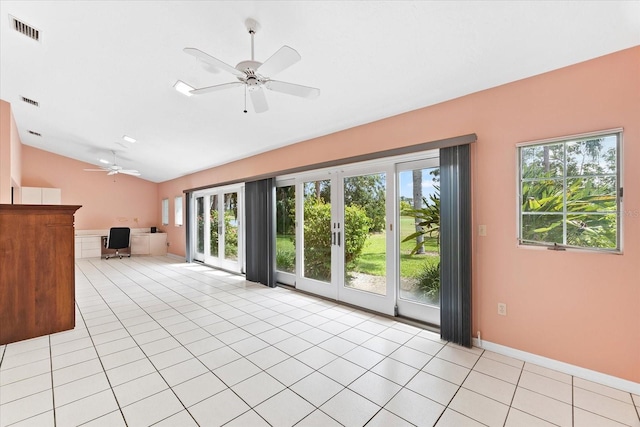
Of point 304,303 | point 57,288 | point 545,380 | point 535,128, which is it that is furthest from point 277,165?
point 545,380

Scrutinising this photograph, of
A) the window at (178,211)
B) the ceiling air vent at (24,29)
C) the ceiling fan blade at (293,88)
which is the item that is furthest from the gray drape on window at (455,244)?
the window at (178,211)

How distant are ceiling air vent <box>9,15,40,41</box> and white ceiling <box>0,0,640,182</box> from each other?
0.23ft

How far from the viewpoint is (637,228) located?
6.91 feet

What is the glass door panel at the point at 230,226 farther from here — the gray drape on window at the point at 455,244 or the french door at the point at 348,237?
the gray drape on window at the point at 455,244

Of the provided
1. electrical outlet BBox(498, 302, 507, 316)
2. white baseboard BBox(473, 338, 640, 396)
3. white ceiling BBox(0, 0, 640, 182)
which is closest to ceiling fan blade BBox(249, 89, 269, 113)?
white ceiling BBox(0, 0, 640, 182)

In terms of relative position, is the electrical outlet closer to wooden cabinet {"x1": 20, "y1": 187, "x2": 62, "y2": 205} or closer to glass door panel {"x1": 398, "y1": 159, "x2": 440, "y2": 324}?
glass door panel {"x1": 398, "y1": 159, "x2": 440, "y2": 324}

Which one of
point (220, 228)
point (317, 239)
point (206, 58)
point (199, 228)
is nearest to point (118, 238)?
point (199, 228)

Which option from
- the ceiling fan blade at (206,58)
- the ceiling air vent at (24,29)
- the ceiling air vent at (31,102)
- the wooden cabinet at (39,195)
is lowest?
the wooden cabinet at (39,195)

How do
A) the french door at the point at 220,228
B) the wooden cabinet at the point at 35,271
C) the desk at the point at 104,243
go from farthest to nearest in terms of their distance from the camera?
the desk at the point at 104,243, the french door at the point at 220,228, the wooden cabinet at the point at 35,271

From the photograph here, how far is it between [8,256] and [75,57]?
240cm

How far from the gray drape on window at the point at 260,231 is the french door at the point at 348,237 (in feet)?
2.10

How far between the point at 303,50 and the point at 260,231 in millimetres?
3637

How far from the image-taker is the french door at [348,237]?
3.79m

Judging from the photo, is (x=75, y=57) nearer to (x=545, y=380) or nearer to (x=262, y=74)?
(x=262, y=74)
